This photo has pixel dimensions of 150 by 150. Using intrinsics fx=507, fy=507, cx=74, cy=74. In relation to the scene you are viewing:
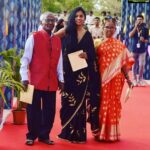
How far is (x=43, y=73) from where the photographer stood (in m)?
5.87

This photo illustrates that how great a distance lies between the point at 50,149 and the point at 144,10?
30.5 ft

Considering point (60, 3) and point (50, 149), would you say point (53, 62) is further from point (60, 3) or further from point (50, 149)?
point (60, 3)

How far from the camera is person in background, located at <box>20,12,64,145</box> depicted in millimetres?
5848

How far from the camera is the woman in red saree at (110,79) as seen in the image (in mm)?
6340

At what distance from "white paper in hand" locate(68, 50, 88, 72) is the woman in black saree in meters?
0.05

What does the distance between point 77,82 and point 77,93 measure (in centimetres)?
14

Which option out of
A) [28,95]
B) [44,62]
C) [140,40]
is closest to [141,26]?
[140,40]

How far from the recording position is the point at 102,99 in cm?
640

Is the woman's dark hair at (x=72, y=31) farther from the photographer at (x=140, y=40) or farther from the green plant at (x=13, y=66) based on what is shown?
the photographer at (x=140, y=40)

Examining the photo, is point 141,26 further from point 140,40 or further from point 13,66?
point 13,66

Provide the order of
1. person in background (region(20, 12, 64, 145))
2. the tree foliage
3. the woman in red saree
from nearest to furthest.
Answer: person in background (region(20, 12, 64, 145))
the woman in red saree
the tree foliage

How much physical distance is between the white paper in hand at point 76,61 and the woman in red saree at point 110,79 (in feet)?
1.05

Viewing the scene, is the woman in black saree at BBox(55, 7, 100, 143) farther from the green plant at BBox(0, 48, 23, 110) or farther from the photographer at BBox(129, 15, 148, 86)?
the photographer at BBox(129, 15, 148, 86)

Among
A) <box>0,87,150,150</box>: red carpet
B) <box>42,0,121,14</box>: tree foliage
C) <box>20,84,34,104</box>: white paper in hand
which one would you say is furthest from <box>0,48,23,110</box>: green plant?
<box>42,0,121,14</box>: tree foliage
